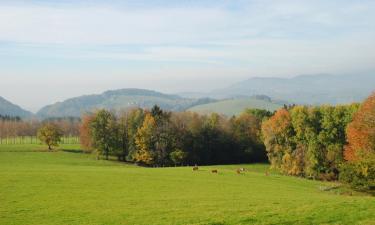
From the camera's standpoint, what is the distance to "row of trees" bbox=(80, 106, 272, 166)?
104000 millimetres

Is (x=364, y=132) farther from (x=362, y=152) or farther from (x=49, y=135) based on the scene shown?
(x=49, y=135)

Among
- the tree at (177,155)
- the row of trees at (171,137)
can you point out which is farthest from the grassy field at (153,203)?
the row of trees at (171,137)

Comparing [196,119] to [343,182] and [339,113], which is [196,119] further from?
[343,182]

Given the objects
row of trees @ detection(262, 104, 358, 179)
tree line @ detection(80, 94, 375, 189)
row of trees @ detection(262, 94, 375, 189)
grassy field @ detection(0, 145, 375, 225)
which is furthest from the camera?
tree line @ detection(80, 94, 375, 189)

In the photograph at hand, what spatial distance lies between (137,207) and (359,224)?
52.7 ft

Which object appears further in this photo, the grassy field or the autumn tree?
the autumn tree

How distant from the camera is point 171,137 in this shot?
107m

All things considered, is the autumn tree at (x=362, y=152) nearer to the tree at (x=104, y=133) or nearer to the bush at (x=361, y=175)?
the bush at (x=361, y=175)

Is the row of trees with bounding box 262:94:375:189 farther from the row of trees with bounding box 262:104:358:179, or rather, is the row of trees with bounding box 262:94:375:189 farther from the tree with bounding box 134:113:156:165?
the tree with bounding box 134:113:156:165

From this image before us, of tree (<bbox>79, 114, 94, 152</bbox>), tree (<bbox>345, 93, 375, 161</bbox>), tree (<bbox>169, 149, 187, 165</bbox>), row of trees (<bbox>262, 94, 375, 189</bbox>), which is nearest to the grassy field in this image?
tree (<bbox>345, 93, 375, 161</bbox>)

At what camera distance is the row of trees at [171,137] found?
10400 centimetres

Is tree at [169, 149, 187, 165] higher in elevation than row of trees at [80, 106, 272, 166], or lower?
lower

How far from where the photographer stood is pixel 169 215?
2645 cm

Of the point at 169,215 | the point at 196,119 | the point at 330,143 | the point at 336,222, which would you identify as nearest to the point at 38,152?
the point at 196,119
